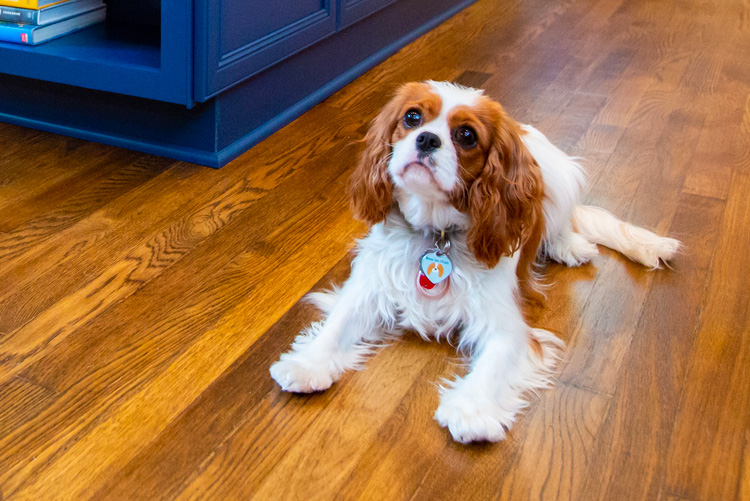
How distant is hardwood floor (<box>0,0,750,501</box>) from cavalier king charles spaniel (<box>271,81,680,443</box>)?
57 millimetres

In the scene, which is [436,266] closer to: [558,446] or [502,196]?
[502,196]

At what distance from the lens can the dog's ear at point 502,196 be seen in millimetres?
1573

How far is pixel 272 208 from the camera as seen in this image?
2.32 meters

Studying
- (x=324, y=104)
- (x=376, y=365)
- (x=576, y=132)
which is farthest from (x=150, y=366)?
(x=576, y=132)

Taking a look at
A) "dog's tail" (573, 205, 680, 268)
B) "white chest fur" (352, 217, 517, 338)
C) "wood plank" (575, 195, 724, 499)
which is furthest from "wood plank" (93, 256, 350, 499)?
"dog's tail" (573, 205, 680, 268)

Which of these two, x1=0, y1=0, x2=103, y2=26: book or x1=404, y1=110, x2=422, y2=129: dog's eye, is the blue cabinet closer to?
x1=0, y1=0, x2=103, y2=26: book

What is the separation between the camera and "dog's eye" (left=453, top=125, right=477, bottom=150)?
60.7 inches

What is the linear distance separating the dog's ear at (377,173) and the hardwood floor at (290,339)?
31 cm

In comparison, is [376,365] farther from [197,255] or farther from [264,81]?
[264,81]

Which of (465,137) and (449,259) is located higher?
(465,137)

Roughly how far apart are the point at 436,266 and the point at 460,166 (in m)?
0.24

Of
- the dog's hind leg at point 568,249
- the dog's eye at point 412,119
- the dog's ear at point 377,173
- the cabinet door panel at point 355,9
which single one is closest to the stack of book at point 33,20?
the cabinet door panel at point 355,9

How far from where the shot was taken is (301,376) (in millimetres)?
1559

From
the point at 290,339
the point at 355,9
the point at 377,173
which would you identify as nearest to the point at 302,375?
the point at 290,339
